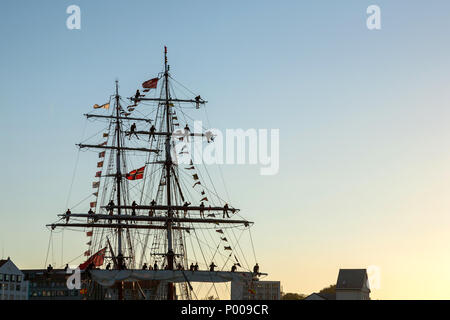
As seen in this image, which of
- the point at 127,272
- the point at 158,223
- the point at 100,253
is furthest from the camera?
the point at 100,253

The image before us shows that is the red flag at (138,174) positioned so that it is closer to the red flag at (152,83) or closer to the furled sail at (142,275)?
the red flag at (152,83)

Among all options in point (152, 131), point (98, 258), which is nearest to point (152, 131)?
point (152, 131)

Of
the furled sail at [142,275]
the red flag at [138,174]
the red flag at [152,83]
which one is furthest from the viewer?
the red flag at [138,174]

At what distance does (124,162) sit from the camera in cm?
12231

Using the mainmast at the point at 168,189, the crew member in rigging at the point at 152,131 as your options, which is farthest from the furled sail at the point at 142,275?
the crew member in rigging at the point at 152,131

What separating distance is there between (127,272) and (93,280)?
14.5ft

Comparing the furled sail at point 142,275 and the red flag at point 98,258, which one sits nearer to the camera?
the furled sail at point 142,275

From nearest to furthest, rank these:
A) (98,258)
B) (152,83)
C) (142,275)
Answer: (142,275) < (152,83) < (98,258)

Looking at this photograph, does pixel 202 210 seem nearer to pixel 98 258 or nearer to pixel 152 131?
pixel 152 131

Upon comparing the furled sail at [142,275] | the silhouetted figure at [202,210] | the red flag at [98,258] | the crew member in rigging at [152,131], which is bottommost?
the furled sail at [142,275]

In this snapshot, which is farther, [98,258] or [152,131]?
[98,258]
